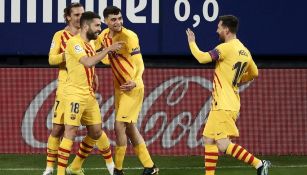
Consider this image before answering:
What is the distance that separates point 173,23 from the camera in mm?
13516

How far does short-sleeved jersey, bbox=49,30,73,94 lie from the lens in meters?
11.2

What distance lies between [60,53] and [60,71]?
0.68ft

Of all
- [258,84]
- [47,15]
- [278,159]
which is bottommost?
[278,159]

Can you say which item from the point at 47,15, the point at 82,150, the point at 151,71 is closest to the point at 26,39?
the point at 47,15

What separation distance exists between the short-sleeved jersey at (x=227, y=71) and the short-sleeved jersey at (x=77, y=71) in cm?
135

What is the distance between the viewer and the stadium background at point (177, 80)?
13.5 meters

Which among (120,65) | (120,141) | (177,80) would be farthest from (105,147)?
(177,80)

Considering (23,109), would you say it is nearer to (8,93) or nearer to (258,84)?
(8,93)

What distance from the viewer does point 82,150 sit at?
1129 centimetres

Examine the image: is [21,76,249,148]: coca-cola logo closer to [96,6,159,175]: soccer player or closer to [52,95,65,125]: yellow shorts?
[96,6,159,175]: soccer player

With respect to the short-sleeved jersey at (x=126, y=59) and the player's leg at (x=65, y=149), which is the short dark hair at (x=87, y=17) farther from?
the player's leg at (x=65, y=149)

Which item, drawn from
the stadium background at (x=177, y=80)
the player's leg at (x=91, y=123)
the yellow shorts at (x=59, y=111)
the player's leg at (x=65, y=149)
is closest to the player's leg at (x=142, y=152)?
the player's leg at (x=91, y=123)

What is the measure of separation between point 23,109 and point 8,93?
0.30 meters

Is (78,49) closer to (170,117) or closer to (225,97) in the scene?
(225,97)
